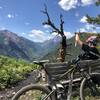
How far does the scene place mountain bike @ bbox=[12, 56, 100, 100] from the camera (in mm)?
8391

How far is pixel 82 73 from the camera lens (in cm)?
920

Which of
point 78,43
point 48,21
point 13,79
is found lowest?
point 13,79

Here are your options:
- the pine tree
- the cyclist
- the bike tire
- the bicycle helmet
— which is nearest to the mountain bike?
the bike tire

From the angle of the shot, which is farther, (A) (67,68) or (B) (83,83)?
(A) (67,68)

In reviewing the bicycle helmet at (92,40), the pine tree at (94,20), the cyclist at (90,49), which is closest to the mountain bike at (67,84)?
the cyclist at (90,49)

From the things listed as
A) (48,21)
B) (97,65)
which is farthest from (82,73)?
(48,21)

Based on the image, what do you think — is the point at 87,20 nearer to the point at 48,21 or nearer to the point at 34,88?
the point at 48,21

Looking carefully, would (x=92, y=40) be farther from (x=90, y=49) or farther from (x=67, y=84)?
(x=67, y=84)

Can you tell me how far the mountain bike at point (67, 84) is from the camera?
8.39m

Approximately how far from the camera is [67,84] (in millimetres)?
9164

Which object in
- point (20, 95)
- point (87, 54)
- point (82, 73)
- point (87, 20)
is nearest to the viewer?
point (20, 95)

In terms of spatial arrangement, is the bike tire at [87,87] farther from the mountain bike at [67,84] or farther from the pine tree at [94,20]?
the pine tree at [94,20]

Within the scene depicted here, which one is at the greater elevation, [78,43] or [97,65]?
[78,43]

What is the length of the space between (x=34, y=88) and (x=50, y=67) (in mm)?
1360
